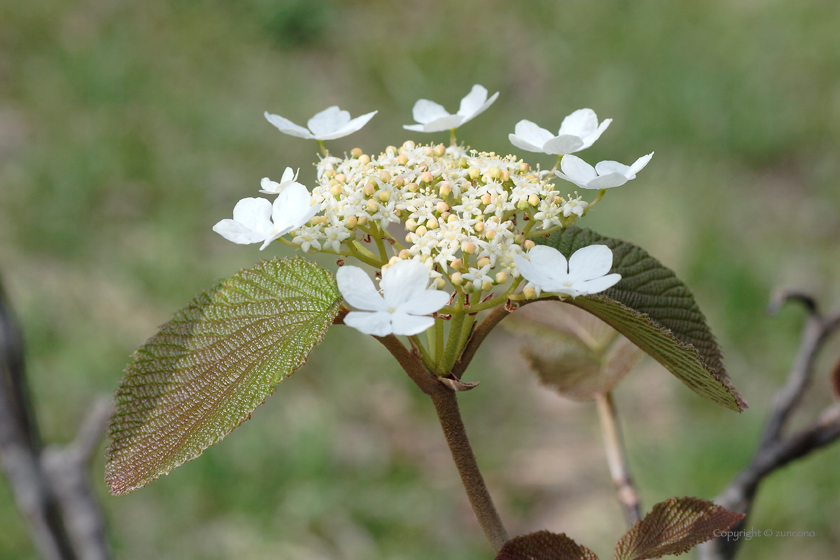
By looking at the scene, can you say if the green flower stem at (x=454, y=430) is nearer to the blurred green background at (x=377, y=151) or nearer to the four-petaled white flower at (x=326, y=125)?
the four-petaled white flower at (x=326, y=125)

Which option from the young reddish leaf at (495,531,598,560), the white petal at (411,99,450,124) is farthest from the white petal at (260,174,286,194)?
the young reddish leaf at (495,531,598,560)

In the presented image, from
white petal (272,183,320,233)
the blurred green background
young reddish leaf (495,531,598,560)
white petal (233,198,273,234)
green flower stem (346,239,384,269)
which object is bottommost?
the blurred green background

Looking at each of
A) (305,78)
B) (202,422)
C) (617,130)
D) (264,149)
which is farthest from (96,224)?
(202,422)

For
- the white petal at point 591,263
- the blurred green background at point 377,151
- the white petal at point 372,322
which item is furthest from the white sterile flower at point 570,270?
the blurred green background at point 377,151

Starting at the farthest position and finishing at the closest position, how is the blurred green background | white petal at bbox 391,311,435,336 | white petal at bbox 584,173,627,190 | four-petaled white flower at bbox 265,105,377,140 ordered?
the blurred green background < four-petaled white flower at bbox 265,105,377,140 < white petal at bbox 584,173,627,190 < white petal at bbox 391,311,435,336

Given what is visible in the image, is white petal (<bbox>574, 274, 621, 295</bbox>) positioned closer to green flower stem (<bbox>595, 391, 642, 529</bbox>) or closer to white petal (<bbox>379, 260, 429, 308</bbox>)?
white petal (<bbox>379, 260, 429, 308</bbox>)

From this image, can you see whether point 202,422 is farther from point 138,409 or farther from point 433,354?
point 433,354
